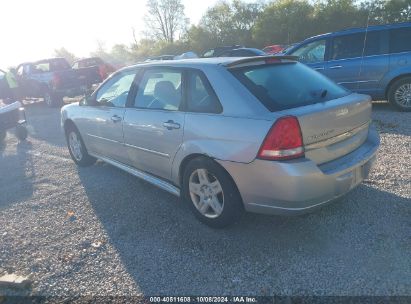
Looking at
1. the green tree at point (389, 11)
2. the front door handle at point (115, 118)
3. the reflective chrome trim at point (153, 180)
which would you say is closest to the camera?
the reflective chrome trim at point (153, 180)

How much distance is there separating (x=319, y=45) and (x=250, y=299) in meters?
7.30

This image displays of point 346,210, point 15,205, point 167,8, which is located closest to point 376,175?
point 346,210

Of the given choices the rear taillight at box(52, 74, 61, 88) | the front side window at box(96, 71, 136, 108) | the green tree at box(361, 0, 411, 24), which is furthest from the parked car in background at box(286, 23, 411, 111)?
the green tree at box(361, 0, 411, 24)

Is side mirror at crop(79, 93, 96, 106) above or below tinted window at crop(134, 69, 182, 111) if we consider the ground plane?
below

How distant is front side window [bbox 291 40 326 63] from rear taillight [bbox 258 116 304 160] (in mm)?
6291

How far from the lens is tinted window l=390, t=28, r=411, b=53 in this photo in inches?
292

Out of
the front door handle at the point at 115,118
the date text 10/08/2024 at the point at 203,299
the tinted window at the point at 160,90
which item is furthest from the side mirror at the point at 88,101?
the date text 10/08/2024 at the point at 203,299

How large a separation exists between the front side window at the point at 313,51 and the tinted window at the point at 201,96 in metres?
5.84

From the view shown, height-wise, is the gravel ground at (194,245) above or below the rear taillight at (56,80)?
below

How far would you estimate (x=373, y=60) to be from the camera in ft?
25.4

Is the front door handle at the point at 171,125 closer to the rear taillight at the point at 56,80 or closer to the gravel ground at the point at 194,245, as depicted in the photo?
the gravel ground at the point at 194,245

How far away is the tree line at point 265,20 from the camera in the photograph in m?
24.7

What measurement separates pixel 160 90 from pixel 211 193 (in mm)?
1331

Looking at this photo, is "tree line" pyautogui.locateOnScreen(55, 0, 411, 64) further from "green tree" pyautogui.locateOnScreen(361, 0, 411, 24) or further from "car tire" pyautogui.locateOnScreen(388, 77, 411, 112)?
"car tire" pyautogui.locateOnScreen(388, 77, 411, 112)
